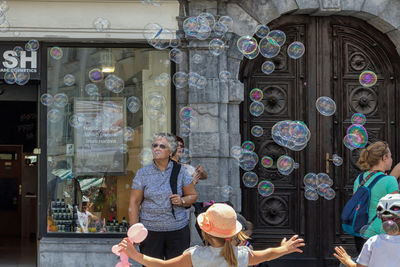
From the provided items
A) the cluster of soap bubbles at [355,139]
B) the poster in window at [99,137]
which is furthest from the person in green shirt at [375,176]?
the poster in window at [99,137]

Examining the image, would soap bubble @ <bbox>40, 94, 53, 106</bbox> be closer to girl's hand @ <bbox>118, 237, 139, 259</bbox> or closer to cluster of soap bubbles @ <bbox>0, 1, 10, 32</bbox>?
cluster of soap bubbles @ <bbox>0, 1, 10, 32</bbox>

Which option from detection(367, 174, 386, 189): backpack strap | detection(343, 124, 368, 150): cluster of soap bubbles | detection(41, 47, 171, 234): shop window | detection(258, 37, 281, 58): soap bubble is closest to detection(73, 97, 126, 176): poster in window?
detection(41, 47, 171, 234): shop window

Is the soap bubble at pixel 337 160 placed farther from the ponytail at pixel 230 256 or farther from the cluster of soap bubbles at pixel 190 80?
the ponytail at pixel 230 256

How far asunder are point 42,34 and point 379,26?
170 inches

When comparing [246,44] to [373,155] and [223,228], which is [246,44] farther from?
[223,228]

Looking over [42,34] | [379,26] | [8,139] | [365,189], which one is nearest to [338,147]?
[379,26]

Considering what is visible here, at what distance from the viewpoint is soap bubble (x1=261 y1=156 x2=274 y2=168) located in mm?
9039

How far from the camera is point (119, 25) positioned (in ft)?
28.6

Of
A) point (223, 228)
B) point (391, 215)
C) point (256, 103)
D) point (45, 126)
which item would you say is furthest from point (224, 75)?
point (223, 228)

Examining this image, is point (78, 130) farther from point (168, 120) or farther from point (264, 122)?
point (264, 122)

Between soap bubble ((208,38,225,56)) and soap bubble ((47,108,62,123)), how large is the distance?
212 cm

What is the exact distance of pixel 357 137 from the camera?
8.32 m

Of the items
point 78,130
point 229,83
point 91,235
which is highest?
point 229,83

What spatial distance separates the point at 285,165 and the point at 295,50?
1430 millimetres
